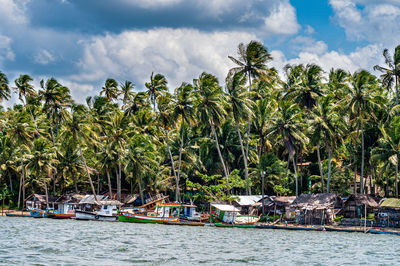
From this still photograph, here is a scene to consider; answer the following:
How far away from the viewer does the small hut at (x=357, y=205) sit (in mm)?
57406

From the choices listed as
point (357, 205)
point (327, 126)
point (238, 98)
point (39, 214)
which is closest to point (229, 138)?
point (238, 98)

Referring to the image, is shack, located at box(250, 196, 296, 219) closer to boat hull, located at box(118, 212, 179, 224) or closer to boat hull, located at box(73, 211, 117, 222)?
boat hull, located at box(118, 212, 179, 224)

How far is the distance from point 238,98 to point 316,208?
19.6 m

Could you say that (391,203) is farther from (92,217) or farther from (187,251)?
(92,217)

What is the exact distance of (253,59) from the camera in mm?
68688

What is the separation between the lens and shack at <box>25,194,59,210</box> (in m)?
78.1

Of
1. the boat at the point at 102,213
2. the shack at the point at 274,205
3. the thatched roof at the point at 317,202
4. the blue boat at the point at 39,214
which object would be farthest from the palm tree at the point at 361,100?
the blue boat at the point at 39,214

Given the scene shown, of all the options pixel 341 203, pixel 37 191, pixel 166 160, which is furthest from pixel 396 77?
pixel 37 191

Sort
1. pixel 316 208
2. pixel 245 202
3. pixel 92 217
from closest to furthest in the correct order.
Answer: pixel 316 208 < pixel 245 202 < pixel 92 217

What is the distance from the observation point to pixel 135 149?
2795 inches

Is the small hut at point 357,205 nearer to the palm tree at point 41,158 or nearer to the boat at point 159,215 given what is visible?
the boat at point 159,215

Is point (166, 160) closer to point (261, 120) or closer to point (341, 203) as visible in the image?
point (261, 120)

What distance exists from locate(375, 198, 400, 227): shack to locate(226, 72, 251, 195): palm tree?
65.7 ft

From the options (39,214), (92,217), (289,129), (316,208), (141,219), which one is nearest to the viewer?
(316,208)
